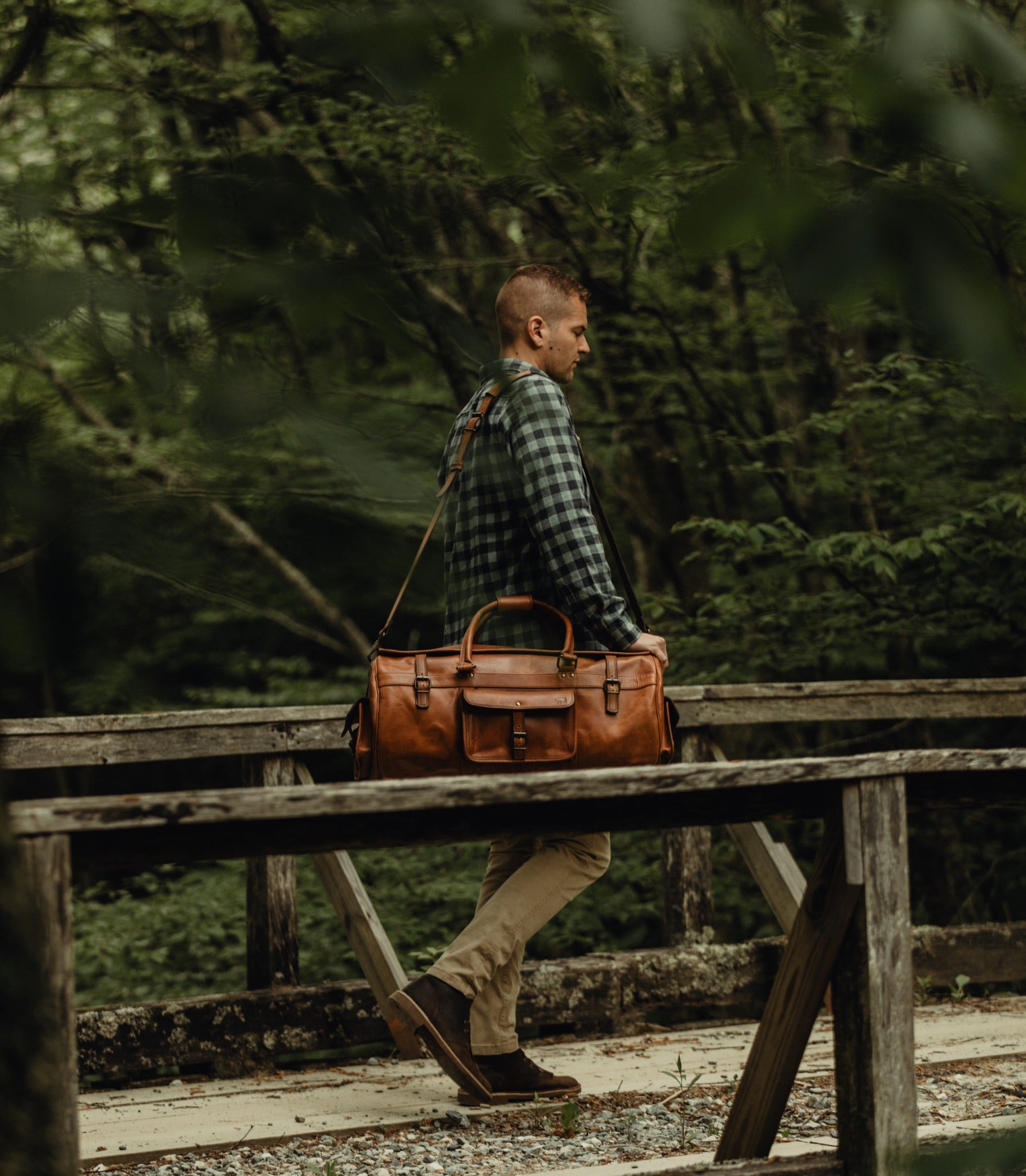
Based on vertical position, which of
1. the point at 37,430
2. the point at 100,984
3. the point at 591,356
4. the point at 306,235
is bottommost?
the point at 100,984

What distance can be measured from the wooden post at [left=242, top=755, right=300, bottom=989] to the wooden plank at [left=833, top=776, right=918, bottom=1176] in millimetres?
1790

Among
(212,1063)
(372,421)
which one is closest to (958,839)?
(212,1063)

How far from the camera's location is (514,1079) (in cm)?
267

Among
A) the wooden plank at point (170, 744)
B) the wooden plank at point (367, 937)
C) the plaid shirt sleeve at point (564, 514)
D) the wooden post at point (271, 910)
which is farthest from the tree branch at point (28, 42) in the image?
the wooden post at point (271, 910)

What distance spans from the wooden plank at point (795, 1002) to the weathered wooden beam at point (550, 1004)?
1.21 metres

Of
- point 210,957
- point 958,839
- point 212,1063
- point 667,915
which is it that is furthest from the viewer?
point 210,957

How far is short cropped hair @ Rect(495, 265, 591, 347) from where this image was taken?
2.61 m

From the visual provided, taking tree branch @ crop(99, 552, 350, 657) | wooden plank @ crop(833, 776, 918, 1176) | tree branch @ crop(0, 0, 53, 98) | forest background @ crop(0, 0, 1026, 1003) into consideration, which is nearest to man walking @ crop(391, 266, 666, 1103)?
wooden plank @ crop(833, 776, 918, 1176)

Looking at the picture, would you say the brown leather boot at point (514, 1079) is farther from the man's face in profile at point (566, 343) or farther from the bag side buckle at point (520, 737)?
the man's face in profile at point (566, 343)

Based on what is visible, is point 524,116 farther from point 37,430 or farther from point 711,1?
point 37,430

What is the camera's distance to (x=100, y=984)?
6965 mm

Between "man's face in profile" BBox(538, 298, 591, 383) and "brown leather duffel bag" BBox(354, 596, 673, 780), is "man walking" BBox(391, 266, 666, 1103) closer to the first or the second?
"man's face in profile" BBox(538, 298, 591, 383)

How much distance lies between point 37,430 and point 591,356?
19.7 ft

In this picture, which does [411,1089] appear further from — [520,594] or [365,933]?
[520,594]
